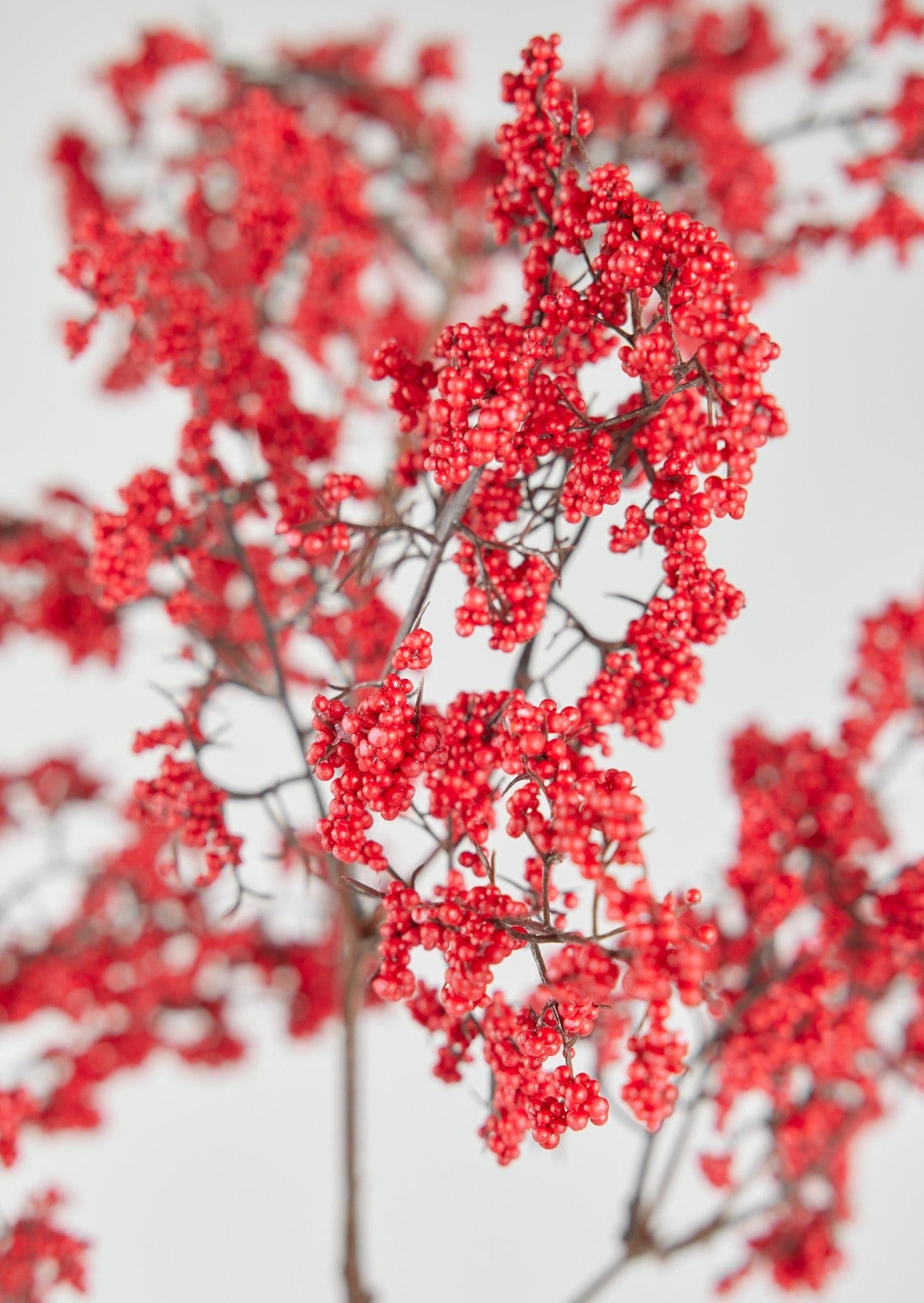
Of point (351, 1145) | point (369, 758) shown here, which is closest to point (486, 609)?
point (369, 758)

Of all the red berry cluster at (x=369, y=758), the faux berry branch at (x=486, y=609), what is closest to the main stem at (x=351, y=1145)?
the faux berry branch at (x=486, y=609)

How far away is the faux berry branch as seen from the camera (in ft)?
1.84

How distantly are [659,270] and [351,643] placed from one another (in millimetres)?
397

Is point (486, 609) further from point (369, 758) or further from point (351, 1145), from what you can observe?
point (351, 1145)

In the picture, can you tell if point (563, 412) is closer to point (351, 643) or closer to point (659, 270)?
point (659, 270)

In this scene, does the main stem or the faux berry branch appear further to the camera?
the main stem

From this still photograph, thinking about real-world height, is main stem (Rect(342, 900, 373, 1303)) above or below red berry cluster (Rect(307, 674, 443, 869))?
below

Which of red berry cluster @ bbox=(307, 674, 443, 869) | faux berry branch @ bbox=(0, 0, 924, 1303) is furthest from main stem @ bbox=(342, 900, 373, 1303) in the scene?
red berry cluster @ bbox=(307, 674, 443, 869)

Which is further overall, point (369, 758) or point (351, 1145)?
point (351, 1145)

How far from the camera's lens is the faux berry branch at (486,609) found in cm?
56

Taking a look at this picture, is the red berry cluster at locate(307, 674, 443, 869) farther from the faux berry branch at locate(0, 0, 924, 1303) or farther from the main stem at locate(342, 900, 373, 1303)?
the main stem at locate(342, 900, 373, 1303)

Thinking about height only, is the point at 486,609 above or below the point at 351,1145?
above

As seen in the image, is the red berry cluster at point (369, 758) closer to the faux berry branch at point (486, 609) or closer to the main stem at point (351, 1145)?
the faux berry branch at point (486, 609)

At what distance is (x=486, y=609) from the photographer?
604 millimetres
